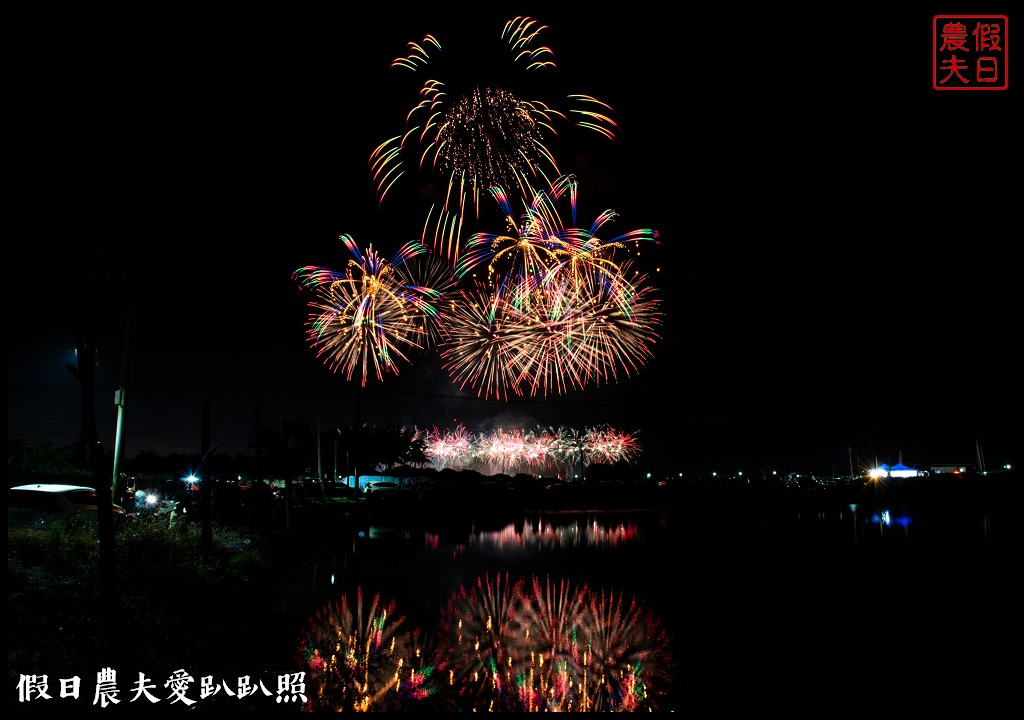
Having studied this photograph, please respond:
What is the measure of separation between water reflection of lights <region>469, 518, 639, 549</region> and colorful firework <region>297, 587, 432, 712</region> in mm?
10641

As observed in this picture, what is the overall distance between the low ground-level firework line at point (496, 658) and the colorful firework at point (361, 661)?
0.01 metres

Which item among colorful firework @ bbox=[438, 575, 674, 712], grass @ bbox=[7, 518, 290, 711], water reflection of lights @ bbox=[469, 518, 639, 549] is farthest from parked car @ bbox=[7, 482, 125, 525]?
colorful firework @ bbox=[438, 575, 674, 712]

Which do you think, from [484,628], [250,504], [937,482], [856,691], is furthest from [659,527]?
[937,482]

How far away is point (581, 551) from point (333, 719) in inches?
520

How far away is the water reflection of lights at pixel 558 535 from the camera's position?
20453mm

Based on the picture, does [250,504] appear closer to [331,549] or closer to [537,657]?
[331,549]

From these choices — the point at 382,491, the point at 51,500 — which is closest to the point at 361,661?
the point at 51,500

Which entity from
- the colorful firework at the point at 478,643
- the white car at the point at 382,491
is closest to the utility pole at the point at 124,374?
the colorful firework at the point at 478,643

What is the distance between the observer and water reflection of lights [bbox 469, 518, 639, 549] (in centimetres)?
2045

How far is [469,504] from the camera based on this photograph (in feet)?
129

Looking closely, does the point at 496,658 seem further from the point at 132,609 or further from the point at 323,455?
the point at 323,455

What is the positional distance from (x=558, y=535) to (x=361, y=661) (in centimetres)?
1627

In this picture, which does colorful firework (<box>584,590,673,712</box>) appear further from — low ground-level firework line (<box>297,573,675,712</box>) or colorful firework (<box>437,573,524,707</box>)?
colorful firework (<box>437,573,524,707</box>)

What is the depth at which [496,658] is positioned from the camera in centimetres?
766
